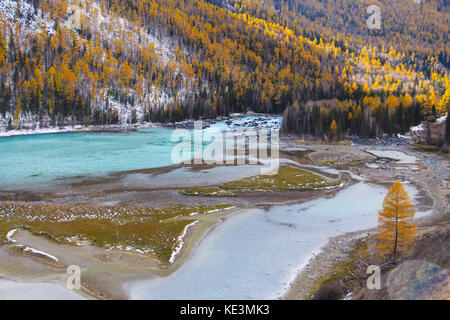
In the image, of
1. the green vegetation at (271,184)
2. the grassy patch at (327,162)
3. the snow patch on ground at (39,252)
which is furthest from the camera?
the grassy patch at (327,162)

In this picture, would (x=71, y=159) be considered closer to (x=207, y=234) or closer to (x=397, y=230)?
(x=207, y=234)

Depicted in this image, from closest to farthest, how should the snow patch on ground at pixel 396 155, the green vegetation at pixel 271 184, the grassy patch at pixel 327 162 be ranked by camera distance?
1. the green vegetation at pixel 271 184
2. the grassy patch at pixel 327 162
3. the snow patch on ground at pixel 396 155

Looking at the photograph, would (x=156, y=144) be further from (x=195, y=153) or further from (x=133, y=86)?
(x=133, y=86)

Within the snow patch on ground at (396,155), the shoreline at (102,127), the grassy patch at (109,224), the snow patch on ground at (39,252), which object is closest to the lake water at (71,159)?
the grassy patch at (109,224)

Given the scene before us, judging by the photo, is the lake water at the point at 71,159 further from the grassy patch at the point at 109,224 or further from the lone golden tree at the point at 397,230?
the lone golden tree at the point at 397,230
